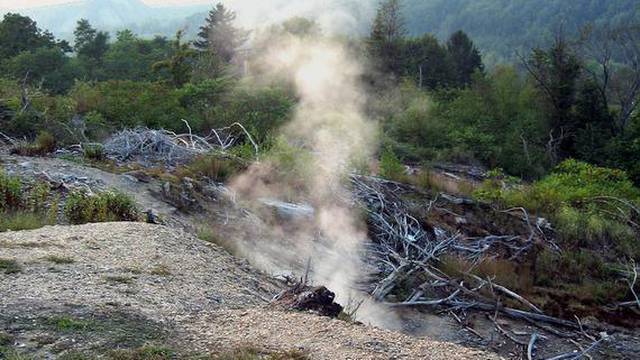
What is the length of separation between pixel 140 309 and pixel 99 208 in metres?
2.91

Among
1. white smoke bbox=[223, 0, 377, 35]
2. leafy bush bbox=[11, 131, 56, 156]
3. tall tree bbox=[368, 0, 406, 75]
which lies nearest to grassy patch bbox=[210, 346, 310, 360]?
leafy bush bbox=[11, 131, 56, 156]

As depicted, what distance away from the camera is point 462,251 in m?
9.16

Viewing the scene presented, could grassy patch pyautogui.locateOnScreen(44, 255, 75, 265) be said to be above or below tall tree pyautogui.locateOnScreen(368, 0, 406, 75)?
below

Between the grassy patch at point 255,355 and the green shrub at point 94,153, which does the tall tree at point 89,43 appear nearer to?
the green shrub at point 94,153

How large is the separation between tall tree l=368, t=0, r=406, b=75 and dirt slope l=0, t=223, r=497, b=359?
2243 centimetres

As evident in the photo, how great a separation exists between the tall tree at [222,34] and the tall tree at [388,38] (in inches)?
314

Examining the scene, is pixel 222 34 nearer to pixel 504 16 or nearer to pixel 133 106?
pixel 133 106

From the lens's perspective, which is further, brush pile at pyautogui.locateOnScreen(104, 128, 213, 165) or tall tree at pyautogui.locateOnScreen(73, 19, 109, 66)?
tall tree at pyautogui.locateOnScreen(73, 19, 109, 66)

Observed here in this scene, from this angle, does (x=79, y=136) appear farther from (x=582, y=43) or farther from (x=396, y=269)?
(x=582, y=43)

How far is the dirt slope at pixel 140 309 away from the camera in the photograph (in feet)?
11.8

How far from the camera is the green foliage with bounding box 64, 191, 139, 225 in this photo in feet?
21.5

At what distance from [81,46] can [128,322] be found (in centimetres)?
3252

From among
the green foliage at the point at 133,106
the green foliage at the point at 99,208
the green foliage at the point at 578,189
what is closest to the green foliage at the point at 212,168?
the green foliage at the point at 99,208

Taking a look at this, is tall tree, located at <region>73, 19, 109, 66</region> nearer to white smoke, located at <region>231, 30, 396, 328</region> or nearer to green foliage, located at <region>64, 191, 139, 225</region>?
white smoke, located at <region>231, 30, 396, 328</region>
